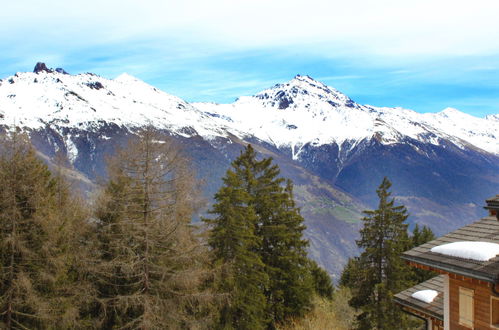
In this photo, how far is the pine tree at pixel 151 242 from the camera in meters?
18.9

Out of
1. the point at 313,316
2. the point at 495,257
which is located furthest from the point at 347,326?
the point at 495,257

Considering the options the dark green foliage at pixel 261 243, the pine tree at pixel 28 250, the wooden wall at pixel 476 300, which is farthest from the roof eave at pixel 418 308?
the pine tree at pixel 28 250

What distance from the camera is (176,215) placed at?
1986 centimetres

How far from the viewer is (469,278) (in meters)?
11.0

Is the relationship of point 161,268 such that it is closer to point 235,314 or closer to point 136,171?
point 136,171

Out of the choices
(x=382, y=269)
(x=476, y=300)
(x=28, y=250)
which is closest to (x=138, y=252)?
(x=28, y=250)

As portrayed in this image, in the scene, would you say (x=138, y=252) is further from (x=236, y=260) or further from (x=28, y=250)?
(x=236, y=260)

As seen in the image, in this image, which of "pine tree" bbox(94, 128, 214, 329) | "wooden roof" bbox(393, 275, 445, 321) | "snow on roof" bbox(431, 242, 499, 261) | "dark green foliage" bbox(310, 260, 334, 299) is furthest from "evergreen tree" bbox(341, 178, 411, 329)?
"dark green foliage" bbox(310, 260, 334, 299)

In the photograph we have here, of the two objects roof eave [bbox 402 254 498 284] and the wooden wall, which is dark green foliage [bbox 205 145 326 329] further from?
the wooden wall

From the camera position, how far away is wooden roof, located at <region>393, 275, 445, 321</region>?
610 inches

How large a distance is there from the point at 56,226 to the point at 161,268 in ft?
14.0

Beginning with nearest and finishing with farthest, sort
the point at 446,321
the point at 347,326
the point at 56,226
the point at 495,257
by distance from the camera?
the point at 495,257, the point at 446,321, the point at 56,226, the point at 347,326

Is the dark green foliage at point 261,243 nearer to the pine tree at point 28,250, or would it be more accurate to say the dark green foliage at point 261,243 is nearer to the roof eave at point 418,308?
the pine tree at point 28,250

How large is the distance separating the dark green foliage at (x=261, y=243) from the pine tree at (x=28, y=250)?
760cm
